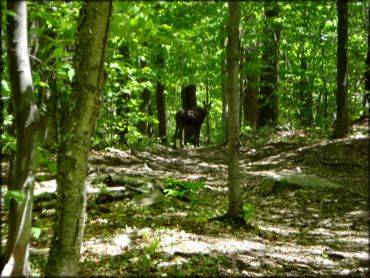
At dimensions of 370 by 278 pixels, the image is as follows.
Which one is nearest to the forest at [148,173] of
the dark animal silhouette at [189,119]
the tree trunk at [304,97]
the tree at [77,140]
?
the tree at [77,140]

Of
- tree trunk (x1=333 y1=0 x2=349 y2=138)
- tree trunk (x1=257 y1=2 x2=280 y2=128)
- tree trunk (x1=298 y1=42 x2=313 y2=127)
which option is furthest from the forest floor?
tree trunk (x1=298 y1=42 x2=313 y2=127)

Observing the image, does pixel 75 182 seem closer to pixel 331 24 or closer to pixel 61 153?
pixel 61 153

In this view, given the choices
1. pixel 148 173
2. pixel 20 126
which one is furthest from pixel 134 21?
pixel 148 173

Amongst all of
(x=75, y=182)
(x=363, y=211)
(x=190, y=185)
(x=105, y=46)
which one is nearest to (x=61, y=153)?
(x=75, y=182)

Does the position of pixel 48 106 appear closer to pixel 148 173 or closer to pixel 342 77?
pixel 148 173

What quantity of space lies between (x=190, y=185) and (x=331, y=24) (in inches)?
378

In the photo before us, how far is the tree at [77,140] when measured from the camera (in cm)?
317

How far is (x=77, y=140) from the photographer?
3.17m

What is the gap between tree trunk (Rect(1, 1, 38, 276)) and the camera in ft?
10.1

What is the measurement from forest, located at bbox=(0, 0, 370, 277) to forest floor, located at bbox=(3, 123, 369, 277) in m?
0.03

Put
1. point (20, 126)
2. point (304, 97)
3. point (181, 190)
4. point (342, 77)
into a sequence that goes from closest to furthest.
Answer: point (20, 126), point (181, 190), point (342, 77), point (304, 97)

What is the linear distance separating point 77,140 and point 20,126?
43cm

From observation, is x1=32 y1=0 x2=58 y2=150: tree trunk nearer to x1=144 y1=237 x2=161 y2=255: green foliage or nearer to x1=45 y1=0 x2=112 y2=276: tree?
x1=45 y1=0 x2=112 y2=276: tree

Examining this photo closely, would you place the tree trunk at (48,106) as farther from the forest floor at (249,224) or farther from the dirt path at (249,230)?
the dirt path at (249,230)
